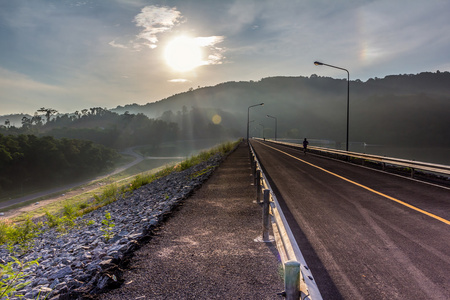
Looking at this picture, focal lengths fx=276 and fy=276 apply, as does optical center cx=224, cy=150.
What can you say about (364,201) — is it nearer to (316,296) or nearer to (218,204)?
(218,204)

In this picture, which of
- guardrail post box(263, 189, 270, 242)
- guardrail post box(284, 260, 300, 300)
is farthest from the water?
guardrail post box(284, 260, 300, 300)

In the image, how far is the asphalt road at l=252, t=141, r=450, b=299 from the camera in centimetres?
350

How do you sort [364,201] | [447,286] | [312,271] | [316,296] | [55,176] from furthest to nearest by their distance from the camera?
1. [55,176]
2. [364,201]
3. [312,271]
4. [447,286]
5. [316,296]

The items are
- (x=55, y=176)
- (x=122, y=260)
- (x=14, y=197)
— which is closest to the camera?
(x=122, y=260)

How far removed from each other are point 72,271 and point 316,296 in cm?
362

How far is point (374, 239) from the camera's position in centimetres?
512

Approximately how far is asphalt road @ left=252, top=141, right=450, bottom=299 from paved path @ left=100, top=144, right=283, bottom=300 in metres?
0.78

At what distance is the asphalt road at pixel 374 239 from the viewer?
350 cm

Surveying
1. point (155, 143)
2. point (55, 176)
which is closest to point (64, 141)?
point (55, 176)

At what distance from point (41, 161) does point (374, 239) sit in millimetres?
80197

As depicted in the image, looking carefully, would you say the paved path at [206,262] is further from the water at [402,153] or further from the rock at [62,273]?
the water at [402,153]

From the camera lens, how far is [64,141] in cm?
7969

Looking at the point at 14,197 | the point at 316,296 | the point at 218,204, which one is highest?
the point at 316,296

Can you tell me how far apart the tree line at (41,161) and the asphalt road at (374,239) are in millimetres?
69687
